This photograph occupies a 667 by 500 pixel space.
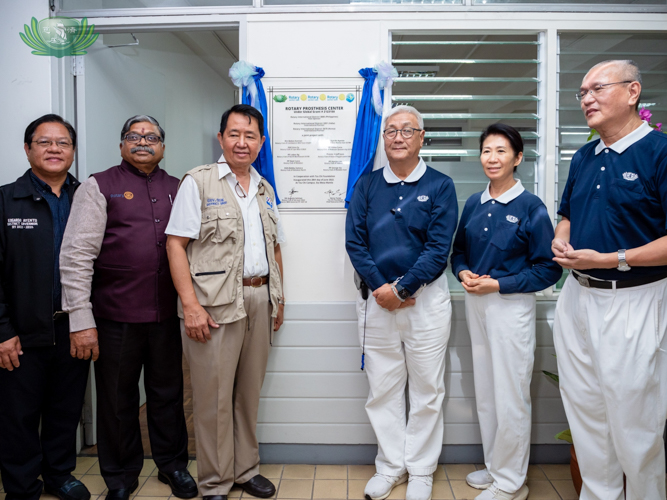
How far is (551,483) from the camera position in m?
2.39

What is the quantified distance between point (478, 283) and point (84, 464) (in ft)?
7.80

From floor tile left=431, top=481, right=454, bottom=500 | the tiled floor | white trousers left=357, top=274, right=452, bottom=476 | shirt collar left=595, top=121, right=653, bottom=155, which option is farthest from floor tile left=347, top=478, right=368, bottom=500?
shirt collar left=595, top=121, right=653, bottom=155

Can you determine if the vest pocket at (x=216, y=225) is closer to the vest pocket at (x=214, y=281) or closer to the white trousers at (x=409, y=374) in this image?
the vest pocket at (x=214, y=281)

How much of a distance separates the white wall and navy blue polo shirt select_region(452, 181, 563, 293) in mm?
2404

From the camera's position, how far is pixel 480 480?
7.72 ft

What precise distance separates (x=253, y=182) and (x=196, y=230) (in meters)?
0.41

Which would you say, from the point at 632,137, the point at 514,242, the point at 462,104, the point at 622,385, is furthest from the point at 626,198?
the point at 462,104

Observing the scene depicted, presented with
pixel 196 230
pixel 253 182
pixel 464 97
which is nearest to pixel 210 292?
pixel 196 230

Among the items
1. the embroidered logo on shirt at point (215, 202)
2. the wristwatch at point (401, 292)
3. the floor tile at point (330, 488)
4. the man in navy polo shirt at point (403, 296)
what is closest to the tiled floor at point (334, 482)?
the floor tile at point (330, 488)

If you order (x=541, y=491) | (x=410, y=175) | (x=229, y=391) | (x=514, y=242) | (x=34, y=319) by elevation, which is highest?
(x=410, y=175)

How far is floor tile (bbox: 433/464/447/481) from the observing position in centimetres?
243

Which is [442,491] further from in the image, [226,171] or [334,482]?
[226,171]

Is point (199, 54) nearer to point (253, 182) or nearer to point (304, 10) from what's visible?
point (304, 10)

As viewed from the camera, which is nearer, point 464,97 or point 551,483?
point 551,483
